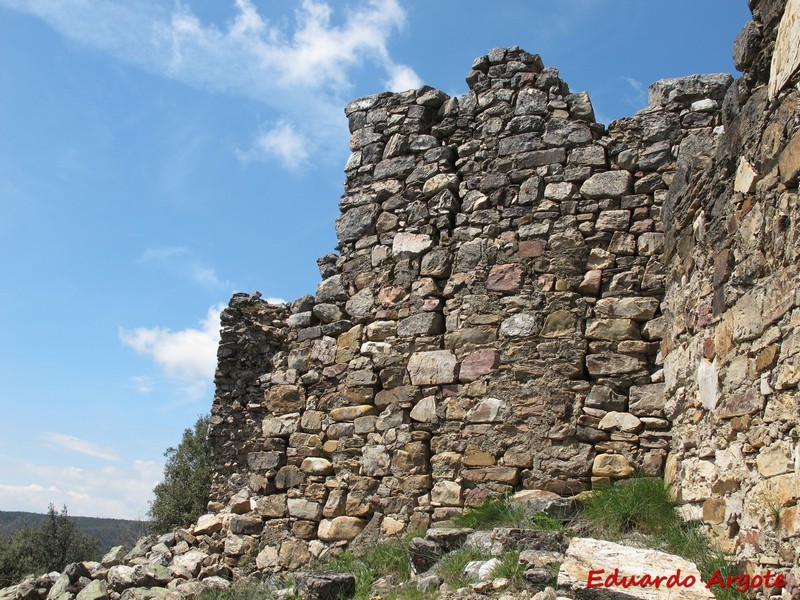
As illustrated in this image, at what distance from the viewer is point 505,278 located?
248 inches

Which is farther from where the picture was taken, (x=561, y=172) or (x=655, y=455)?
(x=561, y=172)

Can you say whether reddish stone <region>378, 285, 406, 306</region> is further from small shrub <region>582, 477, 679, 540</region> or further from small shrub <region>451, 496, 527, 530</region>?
small shrub <region>582, 477, 679, 540</region>

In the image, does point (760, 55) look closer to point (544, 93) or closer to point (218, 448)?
point (544, 93)

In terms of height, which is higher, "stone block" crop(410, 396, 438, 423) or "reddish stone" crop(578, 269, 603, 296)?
"reddish stone" crop(578, 269, 603, 296)

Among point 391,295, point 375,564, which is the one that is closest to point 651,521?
point 375,564

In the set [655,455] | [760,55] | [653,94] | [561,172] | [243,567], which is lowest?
[243,567]

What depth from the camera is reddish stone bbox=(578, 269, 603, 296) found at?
604cm

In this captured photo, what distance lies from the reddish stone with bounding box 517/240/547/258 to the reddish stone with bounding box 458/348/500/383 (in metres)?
0.80

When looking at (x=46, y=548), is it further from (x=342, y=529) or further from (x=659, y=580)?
(x=659, y=580)

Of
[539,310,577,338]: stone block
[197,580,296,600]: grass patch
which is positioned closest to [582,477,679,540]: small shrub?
[539,310,577,338]: stone block

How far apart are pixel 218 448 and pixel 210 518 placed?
4.69 meters

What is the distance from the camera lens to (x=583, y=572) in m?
3.91

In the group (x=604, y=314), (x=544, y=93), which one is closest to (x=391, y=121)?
(x=544, y=93)

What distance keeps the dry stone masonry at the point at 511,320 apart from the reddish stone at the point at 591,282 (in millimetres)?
11
